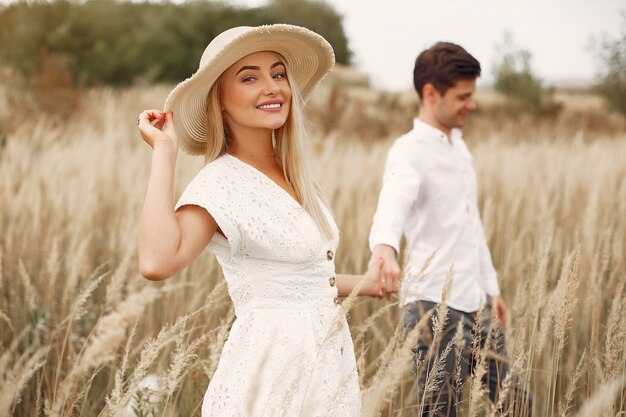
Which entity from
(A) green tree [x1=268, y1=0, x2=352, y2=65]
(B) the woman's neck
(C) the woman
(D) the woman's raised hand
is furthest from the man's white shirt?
(A) green tree [x1=268, y1=0, x2=352, y2=65]

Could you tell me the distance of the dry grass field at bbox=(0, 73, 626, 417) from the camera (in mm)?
1455

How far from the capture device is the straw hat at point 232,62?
1646 mm

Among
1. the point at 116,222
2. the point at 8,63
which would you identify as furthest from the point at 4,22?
the point at 116,222

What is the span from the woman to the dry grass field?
4.1 inches

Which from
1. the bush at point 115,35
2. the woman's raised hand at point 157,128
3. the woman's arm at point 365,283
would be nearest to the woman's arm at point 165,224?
the woman's raised hand at point 157,128

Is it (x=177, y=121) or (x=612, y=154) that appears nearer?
(x=177, y=121)

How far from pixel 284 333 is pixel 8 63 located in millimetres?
14328

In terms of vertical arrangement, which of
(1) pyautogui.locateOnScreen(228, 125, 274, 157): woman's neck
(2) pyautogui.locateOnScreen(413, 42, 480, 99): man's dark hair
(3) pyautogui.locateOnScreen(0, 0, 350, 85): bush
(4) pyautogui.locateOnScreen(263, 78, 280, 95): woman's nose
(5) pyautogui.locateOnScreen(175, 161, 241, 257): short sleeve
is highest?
(3) pyautogui.locateOnScreen(0, 0, 350, 85): bush

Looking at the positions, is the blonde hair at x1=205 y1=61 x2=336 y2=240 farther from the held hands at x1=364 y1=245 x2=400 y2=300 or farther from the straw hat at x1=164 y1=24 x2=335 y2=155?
the held hands at x1=364 y1=245 x2=400 y2=300

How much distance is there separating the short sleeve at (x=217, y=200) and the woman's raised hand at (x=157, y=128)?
11 cm

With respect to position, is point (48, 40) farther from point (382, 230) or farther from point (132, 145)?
point (382, 230)

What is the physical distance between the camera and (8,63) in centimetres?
1390

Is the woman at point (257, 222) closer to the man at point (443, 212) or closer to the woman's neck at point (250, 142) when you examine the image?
the woman's neck at point (250, 142)

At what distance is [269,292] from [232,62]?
0.60 meters
